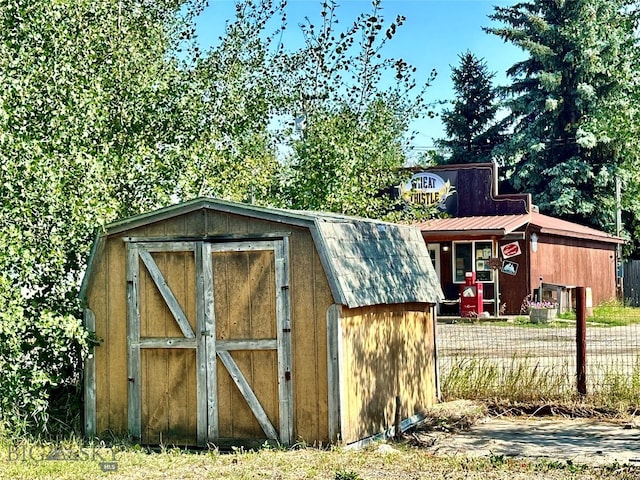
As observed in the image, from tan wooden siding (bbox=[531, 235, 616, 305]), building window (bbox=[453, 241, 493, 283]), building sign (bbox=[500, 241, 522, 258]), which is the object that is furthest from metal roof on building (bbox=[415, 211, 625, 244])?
tan wooden siding (bbox=[531, 235, 616, 305])

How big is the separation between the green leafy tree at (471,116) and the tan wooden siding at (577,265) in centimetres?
1004

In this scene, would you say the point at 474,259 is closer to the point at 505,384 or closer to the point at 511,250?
the point at 511,250

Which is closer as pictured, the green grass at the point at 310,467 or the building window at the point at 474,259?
the green grass at the point at 310,467

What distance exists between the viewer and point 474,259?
86.9 ft

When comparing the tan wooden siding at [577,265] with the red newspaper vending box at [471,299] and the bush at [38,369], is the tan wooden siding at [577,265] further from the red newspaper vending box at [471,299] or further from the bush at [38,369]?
the bush at [38,369]

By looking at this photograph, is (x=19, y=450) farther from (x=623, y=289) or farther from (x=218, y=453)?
(x=623, y=289)

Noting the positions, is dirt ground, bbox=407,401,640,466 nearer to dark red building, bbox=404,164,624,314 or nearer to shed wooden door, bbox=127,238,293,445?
shed wooden door, bbox=127,238,293,445

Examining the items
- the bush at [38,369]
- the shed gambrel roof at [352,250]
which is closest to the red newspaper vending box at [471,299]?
the shed gambrel roof at [352,250]

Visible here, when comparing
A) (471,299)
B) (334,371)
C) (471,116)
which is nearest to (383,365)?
(334,371)

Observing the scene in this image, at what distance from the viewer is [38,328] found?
9.19 metres

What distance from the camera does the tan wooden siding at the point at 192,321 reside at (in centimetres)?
880

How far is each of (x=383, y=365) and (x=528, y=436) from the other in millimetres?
1686

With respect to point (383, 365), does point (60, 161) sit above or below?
above

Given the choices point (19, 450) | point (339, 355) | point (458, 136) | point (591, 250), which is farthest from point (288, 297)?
point (458, 136)
